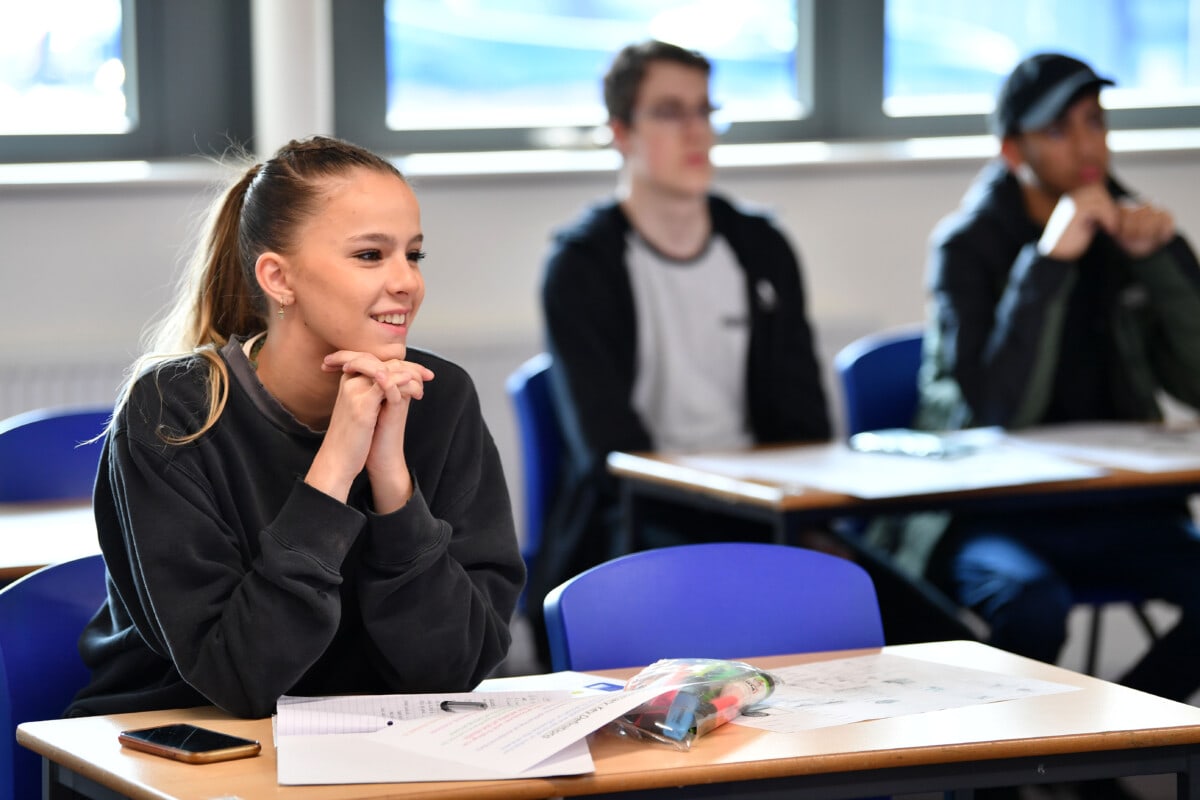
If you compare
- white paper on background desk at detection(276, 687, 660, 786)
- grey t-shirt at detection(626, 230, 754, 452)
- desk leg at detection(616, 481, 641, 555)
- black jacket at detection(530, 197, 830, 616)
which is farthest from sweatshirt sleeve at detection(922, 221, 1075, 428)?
white paper on background desk at detection(276, 687, 660, 786)

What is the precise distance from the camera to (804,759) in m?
1.36

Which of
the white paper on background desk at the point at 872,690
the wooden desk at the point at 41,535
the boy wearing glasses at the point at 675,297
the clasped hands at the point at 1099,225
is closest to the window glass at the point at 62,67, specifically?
the boy wearing glasses at the point at 675,297

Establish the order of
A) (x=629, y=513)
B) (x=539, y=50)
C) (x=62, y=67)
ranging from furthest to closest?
(x=539, y=50), (x=62, y=67), (x=629, y=513)

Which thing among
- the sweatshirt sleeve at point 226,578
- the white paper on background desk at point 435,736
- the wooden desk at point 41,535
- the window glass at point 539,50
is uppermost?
the window glass at point 539,50

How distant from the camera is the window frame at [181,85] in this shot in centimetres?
410

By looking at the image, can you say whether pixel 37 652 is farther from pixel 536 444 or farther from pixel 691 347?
pixel 691 347

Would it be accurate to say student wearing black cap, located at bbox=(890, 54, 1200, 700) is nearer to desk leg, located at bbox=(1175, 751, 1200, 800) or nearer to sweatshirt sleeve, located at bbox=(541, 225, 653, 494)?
sweatshirt sleeve, located at bbox=(541, 225, 653, 494)

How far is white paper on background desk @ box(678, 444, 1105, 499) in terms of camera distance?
103 inches

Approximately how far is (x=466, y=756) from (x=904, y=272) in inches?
130

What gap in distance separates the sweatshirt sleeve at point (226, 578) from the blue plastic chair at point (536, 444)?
171 cm

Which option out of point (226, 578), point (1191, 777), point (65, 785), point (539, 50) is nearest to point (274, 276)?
point (226, 578)

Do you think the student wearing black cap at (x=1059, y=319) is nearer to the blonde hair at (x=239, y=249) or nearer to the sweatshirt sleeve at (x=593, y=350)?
the sweatshirt sleeve at (x=593, y=350)

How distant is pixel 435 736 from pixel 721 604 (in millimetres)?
584

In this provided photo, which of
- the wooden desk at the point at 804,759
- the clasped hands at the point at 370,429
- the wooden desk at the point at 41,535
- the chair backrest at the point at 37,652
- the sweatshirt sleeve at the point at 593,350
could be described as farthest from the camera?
the sweatshirt sleeve at the point at 593,350
